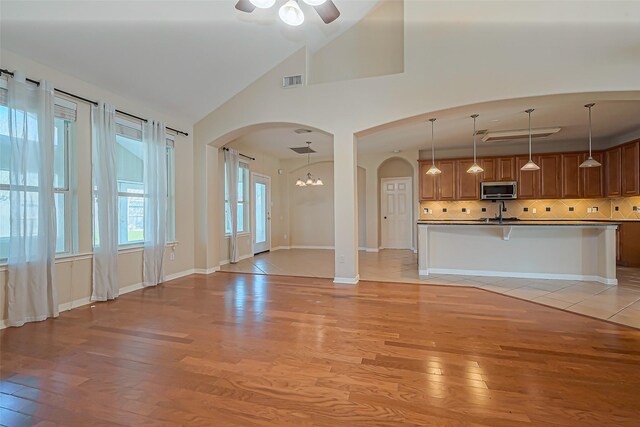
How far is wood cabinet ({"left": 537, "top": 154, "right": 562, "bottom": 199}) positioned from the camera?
7051 mm

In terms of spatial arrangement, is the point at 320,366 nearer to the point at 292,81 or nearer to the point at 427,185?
the point at 292,81

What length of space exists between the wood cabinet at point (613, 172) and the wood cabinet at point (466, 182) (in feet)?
8.47

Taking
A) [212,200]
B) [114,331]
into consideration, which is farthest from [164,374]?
[212,200]

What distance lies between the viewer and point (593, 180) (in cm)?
687

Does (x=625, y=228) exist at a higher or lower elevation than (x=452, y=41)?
lower

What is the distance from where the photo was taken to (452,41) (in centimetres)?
392

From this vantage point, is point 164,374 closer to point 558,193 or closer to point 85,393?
point 85,393

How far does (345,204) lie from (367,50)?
2421 mm

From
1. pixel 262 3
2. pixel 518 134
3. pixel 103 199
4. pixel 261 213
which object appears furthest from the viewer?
pixel 261 213

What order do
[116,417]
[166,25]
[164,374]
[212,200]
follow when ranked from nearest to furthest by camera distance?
1. [116,417]
2. [164,374]
3. [166,25]
4. [212,200]

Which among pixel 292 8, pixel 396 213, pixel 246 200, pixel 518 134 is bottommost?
pixel 396 213

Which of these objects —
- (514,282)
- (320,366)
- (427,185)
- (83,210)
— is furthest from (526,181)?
(83,210)

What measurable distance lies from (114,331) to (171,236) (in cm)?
244

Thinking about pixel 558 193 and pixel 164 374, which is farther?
pixel 558 193
